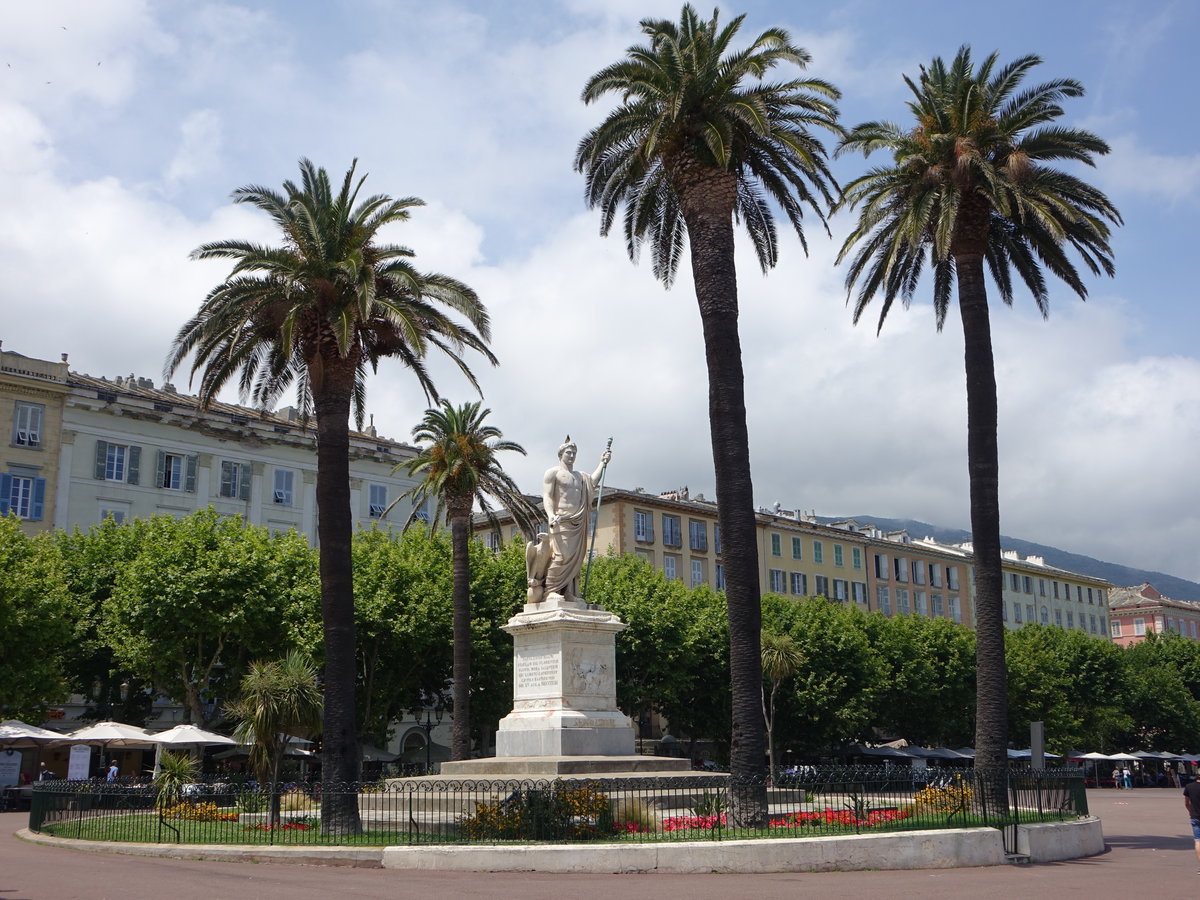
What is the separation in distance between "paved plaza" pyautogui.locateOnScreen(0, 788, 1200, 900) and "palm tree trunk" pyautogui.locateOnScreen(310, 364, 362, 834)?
404cm

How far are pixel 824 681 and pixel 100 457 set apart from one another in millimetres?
34330

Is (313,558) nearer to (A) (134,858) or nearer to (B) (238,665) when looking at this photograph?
(B) (238,665)

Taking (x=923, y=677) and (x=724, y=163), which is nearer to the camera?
(x=724, y=163)

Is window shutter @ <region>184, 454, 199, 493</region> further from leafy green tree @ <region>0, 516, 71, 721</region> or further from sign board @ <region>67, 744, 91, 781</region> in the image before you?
sign board @ <region>67, 744, 91, 781</region>

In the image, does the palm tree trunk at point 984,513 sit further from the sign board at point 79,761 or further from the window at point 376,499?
the window at point 376,499

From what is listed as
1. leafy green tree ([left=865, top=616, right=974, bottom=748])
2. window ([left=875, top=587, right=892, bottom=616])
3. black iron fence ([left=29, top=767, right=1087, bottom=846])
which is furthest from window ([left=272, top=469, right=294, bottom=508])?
window ([left=875, top=587, right=892, bottom=616])

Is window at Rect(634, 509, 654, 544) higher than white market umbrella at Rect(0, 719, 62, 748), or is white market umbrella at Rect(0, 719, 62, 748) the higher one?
window at Rect(634, 509, 654, 544)

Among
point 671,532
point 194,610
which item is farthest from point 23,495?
point 671,532

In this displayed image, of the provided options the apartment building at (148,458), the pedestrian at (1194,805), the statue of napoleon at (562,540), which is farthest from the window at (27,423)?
the pedestrian at (1194,805)

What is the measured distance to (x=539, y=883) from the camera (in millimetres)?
14523

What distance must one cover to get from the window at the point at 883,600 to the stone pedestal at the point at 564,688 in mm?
69667

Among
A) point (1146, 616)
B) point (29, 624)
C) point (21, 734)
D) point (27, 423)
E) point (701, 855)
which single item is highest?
point (27, 423)

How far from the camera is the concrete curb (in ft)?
51.4

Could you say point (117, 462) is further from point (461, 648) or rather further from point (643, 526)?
point (643, 526)
